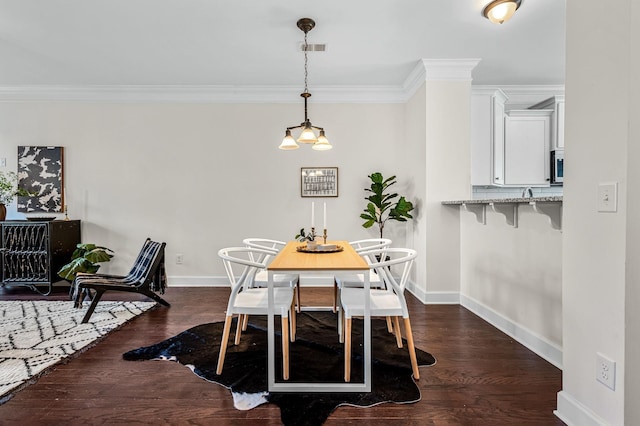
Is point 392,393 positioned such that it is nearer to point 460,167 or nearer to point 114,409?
point 114,409

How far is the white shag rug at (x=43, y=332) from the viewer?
7.14ft

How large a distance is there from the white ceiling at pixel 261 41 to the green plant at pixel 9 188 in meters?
1.15

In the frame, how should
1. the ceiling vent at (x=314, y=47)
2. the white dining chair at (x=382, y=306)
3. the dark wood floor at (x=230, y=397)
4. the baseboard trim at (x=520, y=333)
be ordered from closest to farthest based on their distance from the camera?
the dark wood floor at (x=230, y=397) → the white dining chair at (x=382, y=306) → the baseboard trim at (x=520, y=333) → the ceiling vent at (x=314, y=47)

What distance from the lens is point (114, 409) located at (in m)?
1.80

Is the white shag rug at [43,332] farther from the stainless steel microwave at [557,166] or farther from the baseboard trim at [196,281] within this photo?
the stainless steel microwave at [557,166]

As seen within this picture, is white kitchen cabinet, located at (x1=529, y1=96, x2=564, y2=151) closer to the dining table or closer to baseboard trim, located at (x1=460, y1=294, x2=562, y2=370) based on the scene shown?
baseboard trim, located at (x1=460, y1=294, x2=562, y2=370)

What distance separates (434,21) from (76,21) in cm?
301

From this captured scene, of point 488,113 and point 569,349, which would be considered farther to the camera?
point 488,113

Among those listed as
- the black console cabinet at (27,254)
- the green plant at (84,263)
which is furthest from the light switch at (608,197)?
the black console cabinet at (27,254)

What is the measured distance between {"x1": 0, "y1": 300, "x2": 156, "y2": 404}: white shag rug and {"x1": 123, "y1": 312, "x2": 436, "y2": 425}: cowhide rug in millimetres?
542

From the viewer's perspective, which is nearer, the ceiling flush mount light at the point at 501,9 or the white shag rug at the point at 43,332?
the white shag rug at the point at 43,332

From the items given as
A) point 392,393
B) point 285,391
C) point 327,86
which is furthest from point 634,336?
point 327,86

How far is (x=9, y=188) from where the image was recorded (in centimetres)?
419

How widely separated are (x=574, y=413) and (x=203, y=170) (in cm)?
420
